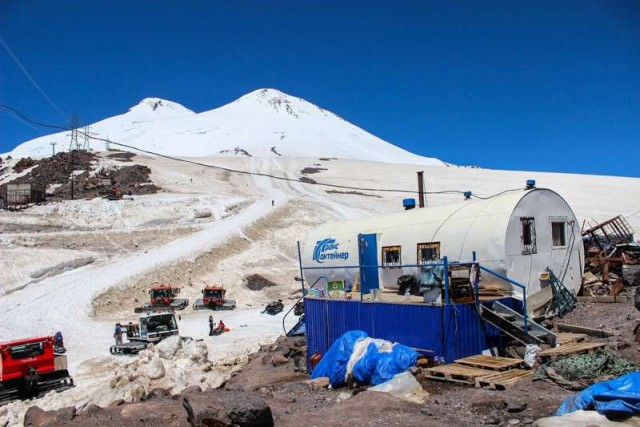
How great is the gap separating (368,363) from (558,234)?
8314 millimetres

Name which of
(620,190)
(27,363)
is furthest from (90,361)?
(620,190)

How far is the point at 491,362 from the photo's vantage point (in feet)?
39.2

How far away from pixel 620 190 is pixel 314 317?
7172 centimetres

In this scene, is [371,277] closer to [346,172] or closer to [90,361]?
[90,361]

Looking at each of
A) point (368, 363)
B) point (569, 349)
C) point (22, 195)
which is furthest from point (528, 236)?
point (22, 195)

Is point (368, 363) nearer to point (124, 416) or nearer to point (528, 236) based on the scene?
point (124, 416)

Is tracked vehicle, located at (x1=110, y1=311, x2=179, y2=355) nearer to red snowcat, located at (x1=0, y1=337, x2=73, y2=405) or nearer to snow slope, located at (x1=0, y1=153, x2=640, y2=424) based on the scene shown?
snow slope, located at (x1=0, y1=153, x2=640, y2=424)

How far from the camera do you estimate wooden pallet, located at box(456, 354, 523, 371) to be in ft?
37.7

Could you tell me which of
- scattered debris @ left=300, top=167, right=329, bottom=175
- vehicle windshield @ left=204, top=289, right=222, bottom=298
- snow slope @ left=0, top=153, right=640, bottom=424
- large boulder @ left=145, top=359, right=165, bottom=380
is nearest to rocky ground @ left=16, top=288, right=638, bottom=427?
large boulder @ left=145, top=359, right=165, bottom=380

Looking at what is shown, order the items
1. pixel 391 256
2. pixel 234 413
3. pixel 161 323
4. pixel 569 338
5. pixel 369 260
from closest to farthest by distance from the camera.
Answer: pixel 234 413, pixel 569 338, pixel 391 256, pixel 369 260, pixel 161 323

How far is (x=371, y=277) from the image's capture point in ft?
58.6

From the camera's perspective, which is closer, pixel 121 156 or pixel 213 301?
pixel 213 301

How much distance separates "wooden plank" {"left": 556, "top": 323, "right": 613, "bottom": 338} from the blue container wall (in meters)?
2.34

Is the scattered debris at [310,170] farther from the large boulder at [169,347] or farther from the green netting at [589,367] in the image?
the green netting at [589,367]
